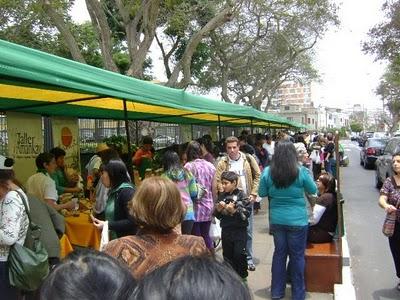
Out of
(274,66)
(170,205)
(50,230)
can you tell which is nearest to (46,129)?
(50,230)

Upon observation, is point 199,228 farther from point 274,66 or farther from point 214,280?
point 274,66

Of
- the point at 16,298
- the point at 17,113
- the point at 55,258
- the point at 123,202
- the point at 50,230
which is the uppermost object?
the point at 17,113

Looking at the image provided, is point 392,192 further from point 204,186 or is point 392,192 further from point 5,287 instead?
point 5,287

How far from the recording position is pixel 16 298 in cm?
357

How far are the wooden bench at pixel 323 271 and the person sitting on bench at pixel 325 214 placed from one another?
1.50 feet

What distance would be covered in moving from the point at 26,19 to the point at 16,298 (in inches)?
608

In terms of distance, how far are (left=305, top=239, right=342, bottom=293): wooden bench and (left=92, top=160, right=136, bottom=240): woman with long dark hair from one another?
2377mm

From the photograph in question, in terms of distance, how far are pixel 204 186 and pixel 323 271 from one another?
1.63m

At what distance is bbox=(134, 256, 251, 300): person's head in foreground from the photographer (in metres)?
0.98

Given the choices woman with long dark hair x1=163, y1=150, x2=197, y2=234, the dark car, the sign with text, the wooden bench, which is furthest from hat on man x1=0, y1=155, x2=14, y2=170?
the dark car

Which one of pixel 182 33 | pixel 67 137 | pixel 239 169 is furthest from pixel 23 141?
pixel 182 33

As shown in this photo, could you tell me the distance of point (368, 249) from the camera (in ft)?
24.9

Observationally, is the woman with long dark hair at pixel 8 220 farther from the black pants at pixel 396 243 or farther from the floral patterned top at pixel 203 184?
the black pants at pixel 396 243

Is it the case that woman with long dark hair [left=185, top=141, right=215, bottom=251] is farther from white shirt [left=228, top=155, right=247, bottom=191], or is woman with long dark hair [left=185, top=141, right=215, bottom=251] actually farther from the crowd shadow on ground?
the crowd shadow on ground
